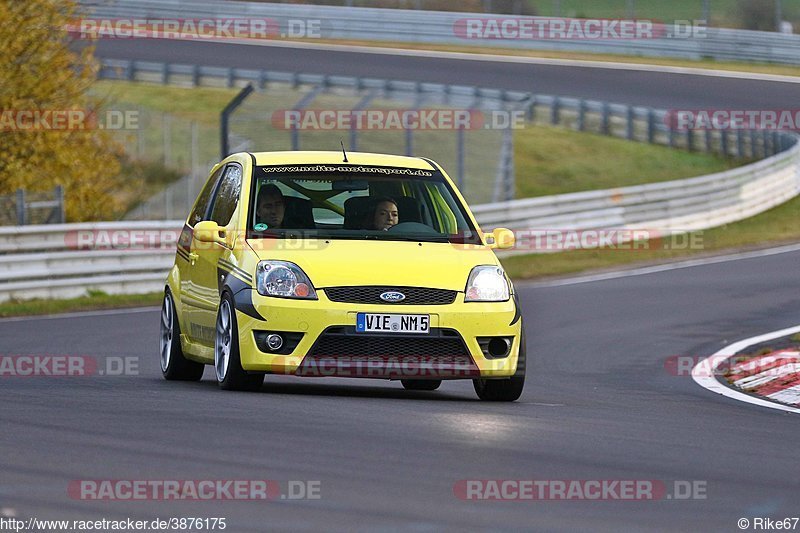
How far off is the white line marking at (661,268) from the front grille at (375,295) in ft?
38.6

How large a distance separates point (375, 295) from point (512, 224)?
1529 centimetres

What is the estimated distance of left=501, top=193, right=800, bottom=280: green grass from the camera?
23.6m

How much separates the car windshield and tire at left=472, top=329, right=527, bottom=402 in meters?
0.93

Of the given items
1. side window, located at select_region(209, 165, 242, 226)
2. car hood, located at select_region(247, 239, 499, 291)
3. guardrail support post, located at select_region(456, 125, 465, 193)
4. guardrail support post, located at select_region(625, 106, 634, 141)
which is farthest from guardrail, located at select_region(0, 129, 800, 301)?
car hood, located at select_region(247, 239, 499, 291)

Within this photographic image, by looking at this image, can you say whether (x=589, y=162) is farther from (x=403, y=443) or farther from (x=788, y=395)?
(x=403, y=443)

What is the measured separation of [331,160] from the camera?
1090 cm

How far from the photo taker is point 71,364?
13.1 m

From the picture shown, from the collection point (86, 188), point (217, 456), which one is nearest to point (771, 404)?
point (217, 456)

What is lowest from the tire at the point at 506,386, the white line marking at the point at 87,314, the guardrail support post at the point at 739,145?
the white line marking at the point at 87,314

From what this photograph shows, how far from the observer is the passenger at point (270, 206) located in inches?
411

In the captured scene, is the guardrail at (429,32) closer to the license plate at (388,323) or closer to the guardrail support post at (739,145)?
the guardrail support post at (739,145)

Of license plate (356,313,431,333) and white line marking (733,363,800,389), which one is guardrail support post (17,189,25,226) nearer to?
white line marking (733,363,800,389)

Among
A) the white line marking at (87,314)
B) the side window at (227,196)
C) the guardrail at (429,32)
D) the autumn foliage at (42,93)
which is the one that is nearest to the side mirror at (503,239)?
the side window at (227,196)

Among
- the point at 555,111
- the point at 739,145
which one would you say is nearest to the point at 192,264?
the point at 555,111
